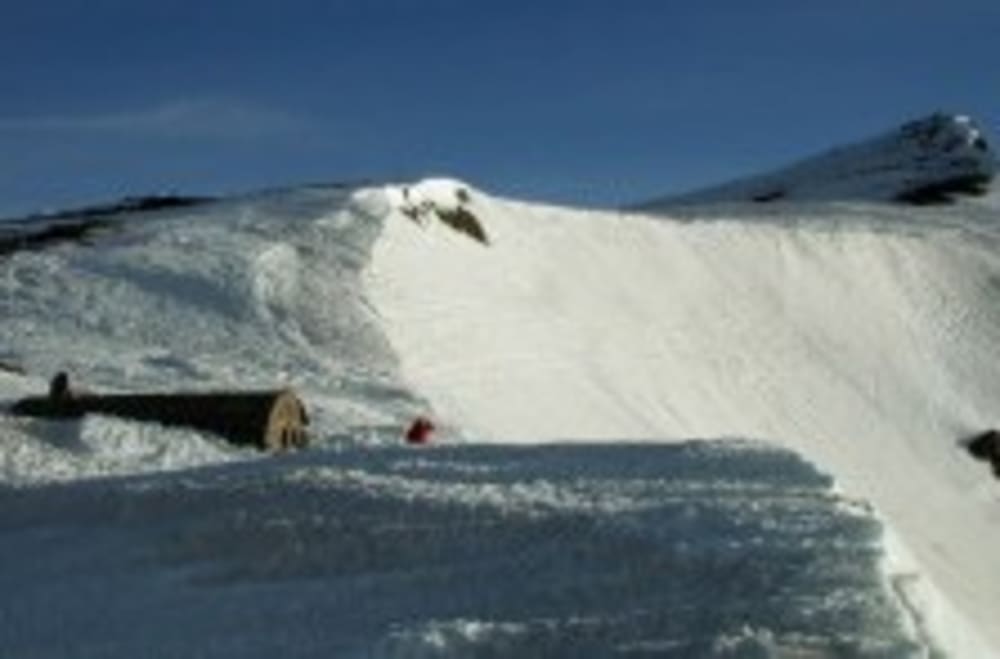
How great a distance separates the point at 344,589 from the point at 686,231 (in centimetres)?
4472

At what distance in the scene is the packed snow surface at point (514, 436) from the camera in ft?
36.7

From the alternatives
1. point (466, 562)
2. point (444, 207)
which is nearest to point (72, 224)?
point (444, 207)

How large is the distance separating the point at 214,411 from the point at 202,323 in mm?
12559

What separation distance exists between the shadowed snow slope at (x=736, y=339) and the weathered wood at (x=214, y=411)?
6.95 m

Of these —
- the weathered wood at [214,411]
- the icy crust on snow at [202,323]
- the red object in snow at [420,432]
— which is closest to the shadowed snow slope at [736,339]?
the icy crust on snow at [202,323]

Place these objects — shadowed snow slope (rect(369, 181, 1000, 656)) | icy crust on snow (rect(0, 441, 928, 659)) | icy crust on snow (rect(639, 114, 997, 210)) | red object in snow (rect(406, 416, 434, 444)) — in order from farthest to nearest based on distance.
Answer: icy crust on snow (rect(639, 114, 997, 210)) → shadowed snow slope (rect(369, 181, 1000, 656)) → red object in snow (rect(406, 416, 434, 444)) → icy crust on snow (rect(0, 441, 928, 659))

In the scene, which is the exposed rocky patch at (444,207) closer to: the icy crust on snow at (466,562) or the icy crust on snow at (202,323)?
the icy crust on snow at (202,323)

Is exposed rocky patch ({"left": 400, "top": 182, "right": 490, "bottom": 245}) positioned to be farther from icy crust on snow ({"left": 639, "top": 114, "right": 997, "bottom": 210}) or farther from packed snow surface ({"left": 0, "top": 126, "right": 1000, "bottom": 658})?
icy crust on snow ({"left": 639, "top": 114, "right": 997, "bottom": 210})

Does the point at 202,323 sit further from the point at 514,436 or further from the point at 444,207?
the point at 444,207

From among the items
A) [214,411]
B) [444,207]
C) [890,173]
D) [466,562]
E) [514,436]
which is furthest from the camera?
[890,173]

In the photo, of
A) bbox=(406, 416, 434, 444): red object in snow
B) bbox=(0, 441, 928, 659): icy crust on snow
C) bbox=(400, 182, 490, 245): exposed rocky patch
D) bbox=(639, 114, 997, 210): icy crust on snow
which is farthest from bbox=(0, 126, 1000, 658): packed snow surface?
bbox=(639, 114, 997, 210): icy crust on snow

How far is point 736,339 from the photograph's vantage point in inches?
1984

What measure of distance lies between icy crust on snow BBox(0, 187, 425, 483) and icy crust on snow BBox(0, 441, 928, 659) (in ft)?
22.1

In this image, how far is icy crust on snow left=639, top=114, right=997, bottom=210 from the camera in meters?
81.8
